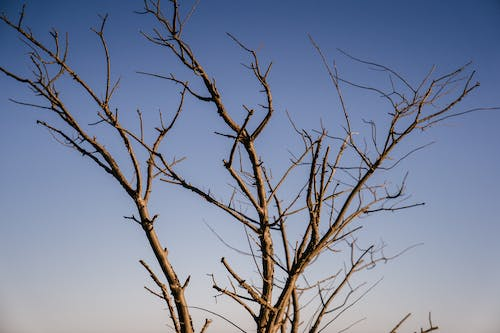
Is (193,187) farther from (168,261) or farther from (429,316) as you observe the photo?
(429,316)

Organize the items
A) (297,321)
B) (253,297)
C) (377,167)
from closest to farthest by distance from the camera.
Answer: (253,297) < (377,167) < (297,321)

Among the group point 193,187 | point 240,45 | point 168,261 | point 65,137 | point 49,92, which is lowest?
point 168,261

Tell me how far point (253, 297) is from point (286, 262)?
262 mm

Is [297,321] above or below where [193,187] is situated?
below

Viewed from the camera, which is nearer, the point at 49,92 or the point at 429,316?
the point at 429,316

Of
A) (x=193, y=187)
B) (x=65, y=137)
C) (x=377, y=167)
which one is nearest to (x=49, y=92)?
(x=65, y=137)

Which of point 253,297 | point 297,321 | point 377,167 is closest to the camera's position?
point 253,297

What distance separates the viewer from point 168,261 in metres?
1.83

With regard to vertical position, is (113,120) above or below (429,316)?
above

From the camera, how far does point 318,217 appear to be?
1.71 m

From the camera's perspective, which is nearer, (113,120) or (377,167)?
(377,167)

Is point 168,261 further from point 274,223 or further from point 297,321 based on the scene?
point 297,321

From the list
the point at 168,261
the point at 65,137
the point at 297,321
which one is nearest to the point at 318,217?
the point at 297,321

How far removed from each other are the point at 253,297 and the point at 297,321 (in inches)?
15.2
